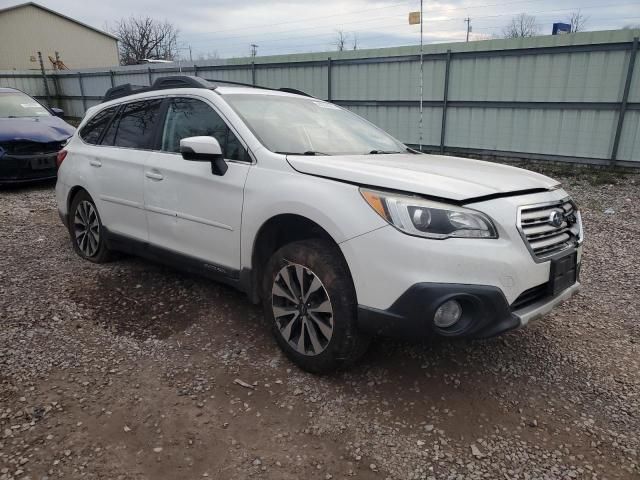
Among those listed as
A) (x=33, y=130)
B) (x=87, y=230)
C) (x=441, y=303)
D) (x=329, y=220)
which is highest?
(x=329, y=220)

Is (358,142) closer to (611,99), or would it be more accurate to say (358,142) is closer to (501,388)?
(501,388)

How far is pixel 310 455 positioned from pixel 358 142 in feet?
7.37

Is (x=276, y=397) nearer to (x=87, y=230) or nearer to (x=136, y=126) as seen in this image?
(x=136, y=126)

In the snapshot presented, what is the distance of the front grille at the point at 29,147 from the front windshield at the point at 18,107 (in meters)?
1.12

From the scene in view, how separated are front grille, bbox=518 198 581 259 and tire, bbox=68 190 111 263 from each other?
3639mm

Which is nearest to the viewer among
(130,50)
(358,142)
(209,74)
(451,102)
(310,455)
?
(310,455)

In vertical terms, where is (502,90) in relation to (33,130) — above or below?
above

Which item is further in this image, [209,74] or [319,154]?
[209,74]

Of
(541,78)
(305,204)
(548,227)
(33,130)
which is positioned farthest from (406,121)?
(305,204)

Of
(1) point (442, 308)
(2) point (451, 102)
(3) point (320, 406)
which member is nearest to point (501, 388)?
(1) point (442, 308)

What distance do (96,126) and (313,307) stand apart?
321cm

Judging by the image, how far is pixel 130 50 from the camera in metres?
50.0

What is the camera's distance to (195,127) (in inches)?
142

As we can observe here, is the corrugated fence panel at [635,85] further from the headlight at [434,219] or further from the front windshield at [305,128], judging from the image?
the headlight at [434,219]
